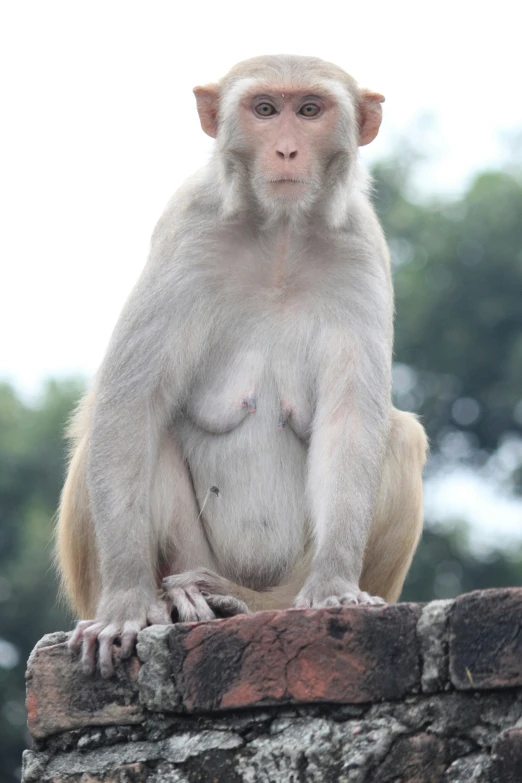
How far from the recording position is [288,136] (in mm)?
4625

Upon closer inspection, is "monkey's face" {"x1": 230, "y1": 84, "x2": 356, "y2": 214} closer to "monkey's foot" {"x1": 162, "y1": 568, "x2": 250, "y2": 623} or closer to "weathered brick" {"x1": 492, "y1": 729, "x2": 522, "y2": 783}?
"monkey's foot" {"x1": 162, "y1": 568, "x2": 250, "y2": 623}

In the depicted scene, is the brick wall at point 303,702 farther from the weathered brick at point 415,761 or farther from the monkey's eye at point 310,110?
the monkey's eye at point 310,110

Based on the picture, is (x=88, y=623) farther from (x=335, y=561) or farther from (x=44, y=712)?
(x=335, y=561)

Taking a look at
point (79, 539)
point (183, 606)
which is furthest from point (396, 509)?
point (79, 539)

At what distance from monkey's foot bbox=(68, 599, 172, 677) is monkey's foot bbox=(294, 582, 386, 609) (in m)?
0.43

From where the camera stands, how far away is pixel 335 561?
4.37 meters

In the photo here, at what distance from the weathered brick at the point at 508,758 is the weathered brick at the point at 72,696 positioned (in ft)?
3.46

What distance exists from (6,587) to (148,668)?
16694 mm

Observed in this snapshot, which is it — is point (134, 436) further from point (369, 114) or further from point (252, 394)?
point (369, 114)

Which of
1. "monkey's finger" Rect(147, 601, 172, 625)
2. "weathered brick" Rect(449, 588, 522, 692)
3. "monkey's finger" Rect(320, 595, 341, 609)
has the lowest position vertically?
"monkey's finger" Rect(147, 601, 172, 625)

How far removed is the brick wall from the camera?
3186 millimetres

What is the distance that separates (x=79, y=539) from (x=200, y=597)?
67 cm

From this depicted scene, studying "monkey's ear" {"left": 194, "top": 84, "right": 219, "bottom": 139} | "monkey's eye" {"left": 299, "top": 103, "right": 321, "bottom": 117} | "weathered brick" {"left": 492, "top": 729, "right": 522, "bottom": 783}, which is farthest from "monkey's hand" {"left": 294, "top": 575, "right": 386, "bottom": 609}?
"monkey's ear" {"left": 194, "top": 84, "right": 219, "bottom": 139}

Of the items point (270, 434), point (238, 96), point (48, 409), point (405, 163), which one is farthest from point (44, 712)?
point (405, 163)
